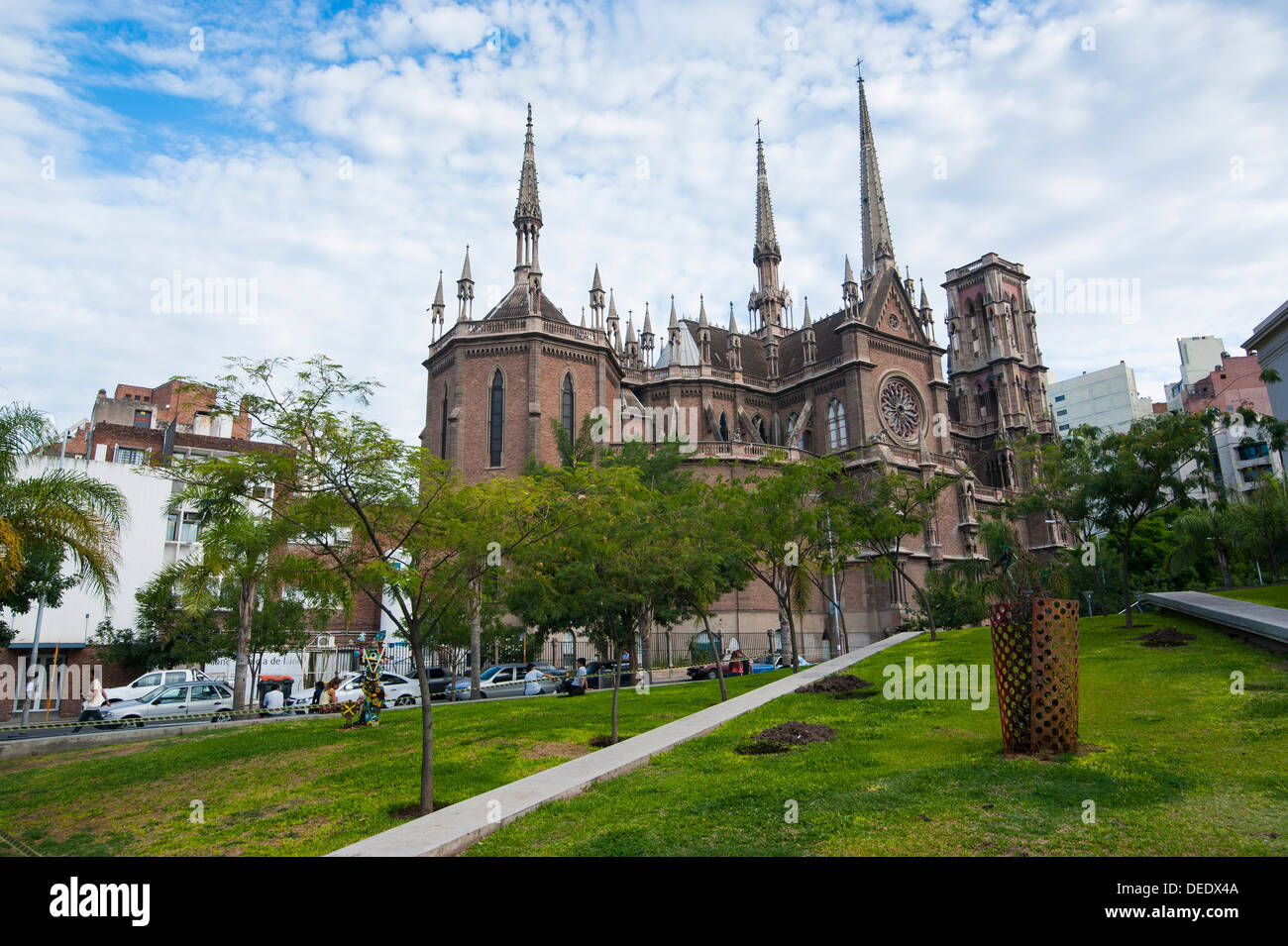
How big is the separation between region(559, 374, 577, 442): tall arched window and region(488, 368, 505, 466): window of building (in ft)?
10.3

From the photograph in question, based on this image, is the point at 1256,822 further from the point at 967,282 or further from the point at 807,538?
the point at 967,282

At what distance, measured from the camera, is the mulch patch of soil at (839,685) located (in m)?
17.0

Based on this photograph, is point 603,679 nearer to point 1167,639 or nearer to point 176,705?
point 176,705

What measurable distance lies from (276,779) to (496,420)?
30.4 meters

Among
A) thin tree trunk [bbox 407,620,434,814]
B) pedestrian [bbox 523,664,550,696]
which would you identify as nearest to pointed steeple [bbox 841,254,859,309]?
pedestrian [bbox 523,664,550,696]

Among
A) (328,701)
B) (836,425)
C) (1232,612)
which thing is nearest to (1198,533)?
(1232,612)

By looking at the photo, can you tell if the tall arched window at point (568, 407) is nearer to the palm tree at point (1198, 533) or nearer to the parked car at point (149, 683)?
the parked car at point (149, 683)

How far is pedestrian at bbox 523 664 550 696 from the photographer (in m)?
29.5

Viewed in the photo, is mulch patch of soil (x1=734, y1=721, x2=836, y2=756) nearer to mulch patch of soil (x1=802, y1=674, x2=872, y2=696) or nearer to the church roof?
mulch patch of soil (x1=802, y1=674, x2=872, y2=696)

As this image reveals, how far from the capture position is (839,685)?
17.3 metres

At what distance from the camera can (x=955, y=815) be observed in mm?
7543

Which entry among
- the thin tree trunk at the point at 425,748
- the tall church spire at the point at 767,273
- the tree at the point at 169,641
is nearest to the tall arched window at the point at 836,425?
the tall church spire at the point at 767,273

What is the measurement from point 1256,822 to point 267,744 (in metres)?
16.5

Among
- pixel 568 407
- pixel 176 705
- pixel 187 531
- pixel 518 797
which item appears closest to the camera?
pixel 518 797
